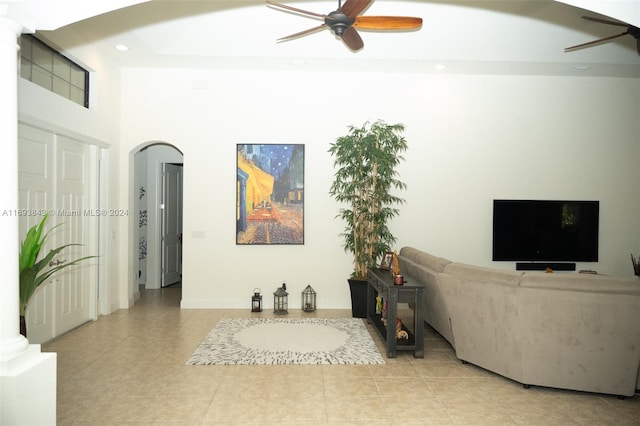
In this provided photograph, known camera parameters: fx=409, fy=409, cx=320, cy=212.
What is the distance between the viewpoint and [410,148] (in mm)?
5938

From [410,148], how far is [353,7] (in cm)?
296

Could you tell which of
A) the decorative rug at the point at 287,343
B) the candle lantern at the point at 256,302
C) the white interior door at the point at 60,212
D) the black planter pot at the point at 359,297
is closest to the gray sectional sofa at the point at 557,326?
the decorative rug at the point at 287,343

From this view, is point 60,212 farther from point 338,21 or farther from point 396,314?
point 396,314

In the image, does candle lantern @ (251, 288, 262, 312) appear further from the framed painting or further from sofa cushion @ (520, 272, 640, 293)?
sofa cushion @ (520, 272, 640, 293)

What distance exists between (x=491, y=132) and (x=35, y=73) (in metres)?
5.70

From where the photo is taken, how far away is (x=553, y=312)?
3.06 meters

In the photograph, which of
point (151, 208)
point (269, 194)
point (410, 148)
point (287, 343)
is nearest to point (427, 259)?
point (287, 343)

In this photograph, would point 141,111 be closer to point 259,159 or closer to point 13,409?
point 259,159

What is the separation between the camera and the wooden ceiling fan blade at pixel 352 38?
12.2ft

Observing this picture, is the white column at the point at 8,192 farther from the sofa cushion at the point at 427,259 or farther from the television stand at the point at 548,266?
the television stand at the point at 548,266

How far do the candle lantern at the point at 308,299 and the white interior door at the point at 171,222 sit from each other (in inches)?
119

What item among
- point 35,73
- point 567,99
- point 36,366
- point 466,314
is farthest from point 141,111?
point 567,99

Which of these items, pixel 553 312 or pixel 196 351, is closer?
pixel 553 312

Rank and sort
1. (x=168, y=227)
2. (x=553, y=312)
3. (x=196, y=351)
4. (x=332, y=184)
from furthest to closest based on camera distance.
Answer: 1. (x=168, y=227)
2. (x=332, y=184)
3. (x=196, y=351)
4. (x=553, y=312)
